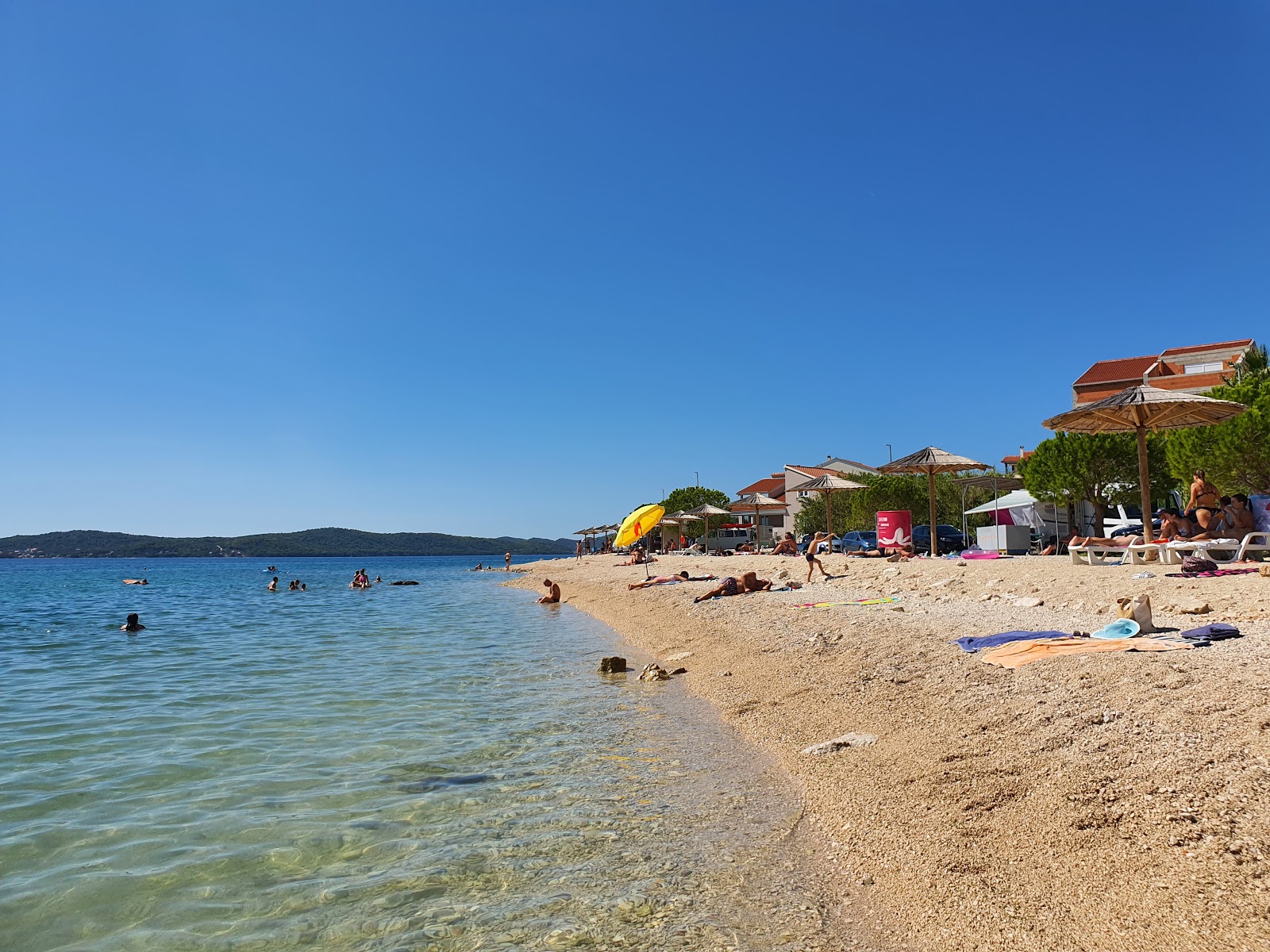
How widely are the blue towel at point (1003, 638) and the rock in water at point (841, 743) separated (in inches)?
90.0

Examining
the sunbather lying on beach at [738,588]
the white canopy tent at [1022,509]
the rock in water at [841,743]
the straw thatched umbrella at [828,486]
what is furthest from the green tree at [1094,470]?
Answer: the rock in water at [841,743]

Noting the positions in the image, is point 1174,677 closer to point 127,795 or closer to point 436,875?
point 436,875

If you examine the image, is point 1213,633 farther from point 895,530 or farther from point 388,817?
point 895,530

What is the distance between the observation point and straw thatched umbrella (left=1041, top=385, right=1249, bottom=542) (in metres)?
12.9

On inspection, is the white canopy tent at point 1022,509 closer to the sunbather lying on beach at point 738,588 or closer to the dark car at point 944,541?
the dark car at point 944,541

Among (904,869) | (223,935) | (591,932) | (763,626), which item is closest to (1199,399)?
(763,626)

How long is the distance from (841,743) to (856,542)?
27391 millimetres

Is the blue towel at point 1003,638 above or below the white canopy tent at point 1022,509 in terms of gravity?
below

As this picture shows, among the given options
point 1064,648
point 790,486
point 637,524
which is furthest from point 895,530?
point 790,486

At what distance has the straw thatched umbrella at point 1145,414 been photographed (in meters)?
12.9

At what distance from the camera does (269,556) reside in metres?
190

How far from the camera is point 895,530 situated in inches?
899

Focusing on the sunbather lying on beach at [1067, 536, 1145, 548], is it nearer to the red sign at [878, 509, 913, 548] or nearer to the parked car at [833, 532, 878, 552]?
the red sign at [878, 509, 913, 548]

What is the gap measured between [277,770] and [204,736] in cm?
190
